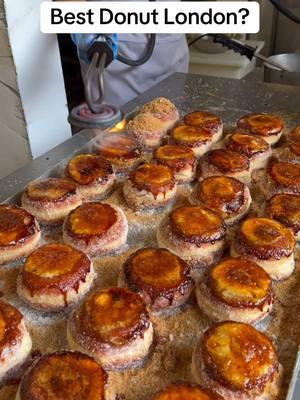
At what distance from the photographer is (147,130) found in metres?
2.65

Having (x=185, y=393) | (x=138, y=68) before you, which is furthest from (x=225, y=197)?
(x=138, y=68)

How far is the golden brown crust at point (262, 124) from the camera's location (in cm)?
264

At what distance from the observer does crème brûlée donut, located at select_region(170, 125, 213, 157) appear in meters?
2.54

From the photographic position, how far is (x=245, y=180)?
93.5 inches

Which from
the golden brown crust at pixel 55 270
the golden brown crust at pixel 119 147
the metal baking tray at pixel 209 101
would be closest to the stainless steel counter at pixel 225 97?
the metal baking tray at pixel 209 101

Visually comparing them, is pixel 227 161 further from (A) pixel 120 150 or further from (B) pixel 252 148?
(A) pixel 120 150

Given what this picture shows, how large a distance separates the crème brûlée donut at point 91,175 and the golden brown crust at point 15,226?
0.33 m

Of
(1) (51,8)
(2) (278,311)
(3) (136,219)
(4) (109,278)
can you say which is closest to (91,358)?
(4) (109,278)

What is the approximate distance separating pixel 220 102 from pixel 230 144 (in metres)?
0.67

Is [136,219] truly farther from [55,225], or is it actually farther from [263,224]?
[263,224]

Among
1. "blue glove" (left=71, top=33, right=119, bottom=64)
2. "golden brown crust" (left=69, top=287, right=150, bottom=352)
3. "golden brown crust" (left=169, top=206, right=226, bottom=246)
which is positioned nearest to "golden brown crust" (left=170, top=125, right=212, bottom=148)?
"blue glove" (left=71, top=33, right=119, bottom=64)

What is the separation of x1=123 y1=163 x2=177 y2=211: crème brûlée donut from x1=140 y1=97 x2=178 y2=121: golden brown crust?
1.96ft

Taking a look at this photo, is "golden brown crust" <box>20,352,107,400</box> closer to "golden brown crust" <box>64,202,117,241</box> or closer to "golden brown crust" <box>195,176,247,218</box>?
"golden brown crust" <box>64,202,117,241</box>

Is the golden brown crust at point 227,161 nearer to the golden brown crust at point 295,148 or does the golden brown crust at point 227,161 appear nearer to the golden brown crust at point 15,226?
the golden brown crust at point 295,148
